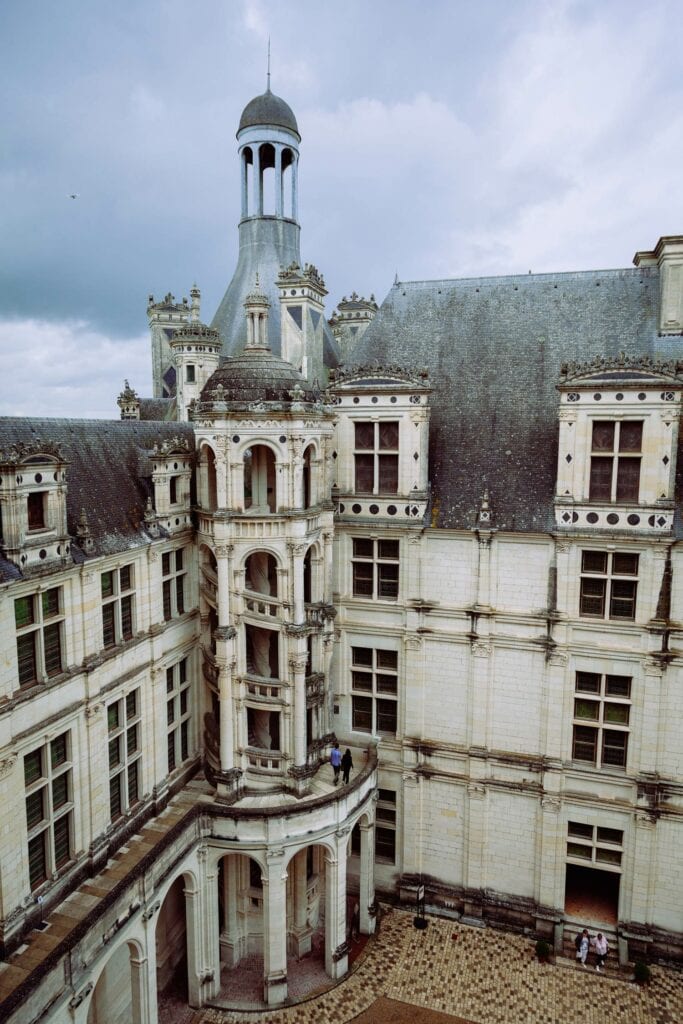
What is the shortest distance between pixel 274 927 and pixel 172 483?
45.7 ft

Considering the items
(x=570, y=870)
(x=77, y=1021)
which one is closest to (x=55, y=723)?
(x=77, y=1021)

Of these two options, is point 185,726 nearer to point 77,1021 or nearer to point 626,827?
point 77,1021

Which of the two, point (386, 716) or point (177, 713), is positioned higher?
point (177, 713)

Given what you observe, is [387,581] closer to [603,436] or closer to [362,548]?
[362,548]

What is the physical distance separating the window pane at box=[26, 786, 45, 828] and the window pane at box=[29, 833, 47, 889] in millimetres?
453

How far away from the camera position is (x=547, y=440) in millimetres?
23953

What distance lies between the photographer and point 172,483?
72.4 ft

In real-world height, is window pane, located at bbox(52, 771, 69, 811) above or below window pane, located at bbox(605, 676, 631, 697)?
below

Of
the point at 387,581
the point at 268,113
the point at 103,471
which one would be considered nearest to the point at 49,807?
Answer: the point at 103,471

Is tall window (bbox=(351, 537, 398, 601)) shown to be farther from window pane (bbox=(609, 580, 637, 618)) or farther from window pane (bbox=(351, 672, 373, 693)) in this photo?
window pane (bbox=(609, 580, 637, 618))

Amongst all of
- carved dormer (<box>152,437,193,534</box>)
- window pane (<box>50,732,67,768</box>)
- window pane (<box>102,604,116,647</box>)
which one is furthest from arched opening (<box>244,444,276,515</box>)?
window pane (<box>50,732,67,768</box>)

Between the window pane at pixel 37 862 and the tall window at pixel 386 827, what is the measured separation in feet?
40.6

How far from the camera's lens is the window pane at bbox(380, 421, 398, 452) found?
24.3 metres

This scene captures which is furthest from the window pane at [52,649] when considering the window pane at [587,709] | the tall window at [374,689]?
the window pane at [587,709]
